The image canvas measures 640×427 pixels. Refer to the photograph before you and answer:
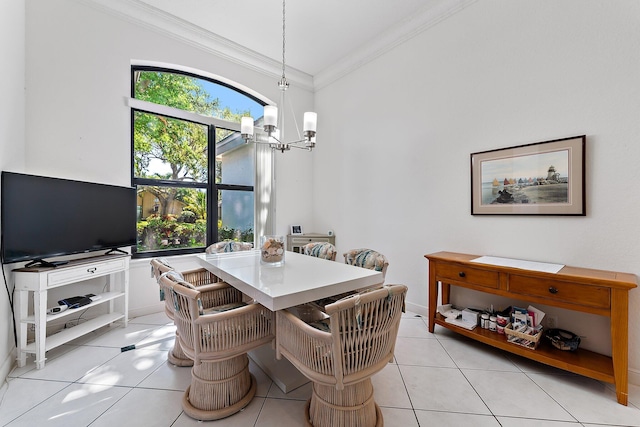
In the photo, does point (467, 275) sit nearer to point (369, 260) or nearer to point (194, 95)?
point (369, 260)

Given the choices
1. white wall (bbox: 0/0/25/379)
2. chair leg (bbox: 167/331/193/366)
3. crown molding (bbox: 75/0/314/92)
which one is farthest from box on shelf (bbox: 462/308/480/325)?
crown molding (bbox: 75/0/314/92)

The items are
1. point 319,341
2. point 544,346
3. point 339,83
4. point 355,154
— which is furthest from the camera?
point 339,83

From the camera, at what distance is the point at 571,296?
1791 millimetres

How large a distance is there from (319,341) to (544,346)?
1975 mm

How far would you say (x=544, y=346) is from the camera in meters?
2.03

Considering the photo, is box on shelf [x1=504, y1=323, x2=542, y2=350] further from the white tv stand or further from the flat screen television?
the flat screen television

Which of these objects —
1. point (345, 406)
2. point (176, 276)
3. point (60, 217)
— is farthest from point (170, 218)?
point (345, 406)

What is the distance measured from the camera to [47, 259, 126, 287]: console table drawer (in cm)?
208

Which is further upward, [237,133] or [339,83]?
[339,83]

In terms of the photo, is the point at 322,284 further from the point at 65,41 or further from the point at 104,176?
the point at 65,41

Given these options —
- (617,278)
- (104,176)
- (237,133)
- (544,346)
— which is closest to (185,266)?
(104,176)

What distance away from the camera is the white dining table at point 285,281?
4.60 feet

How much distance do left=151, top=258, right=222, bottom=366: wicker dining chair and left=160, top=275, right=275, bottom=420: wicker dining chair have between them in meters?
0.10

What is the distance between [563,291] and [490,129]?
1.52 m
